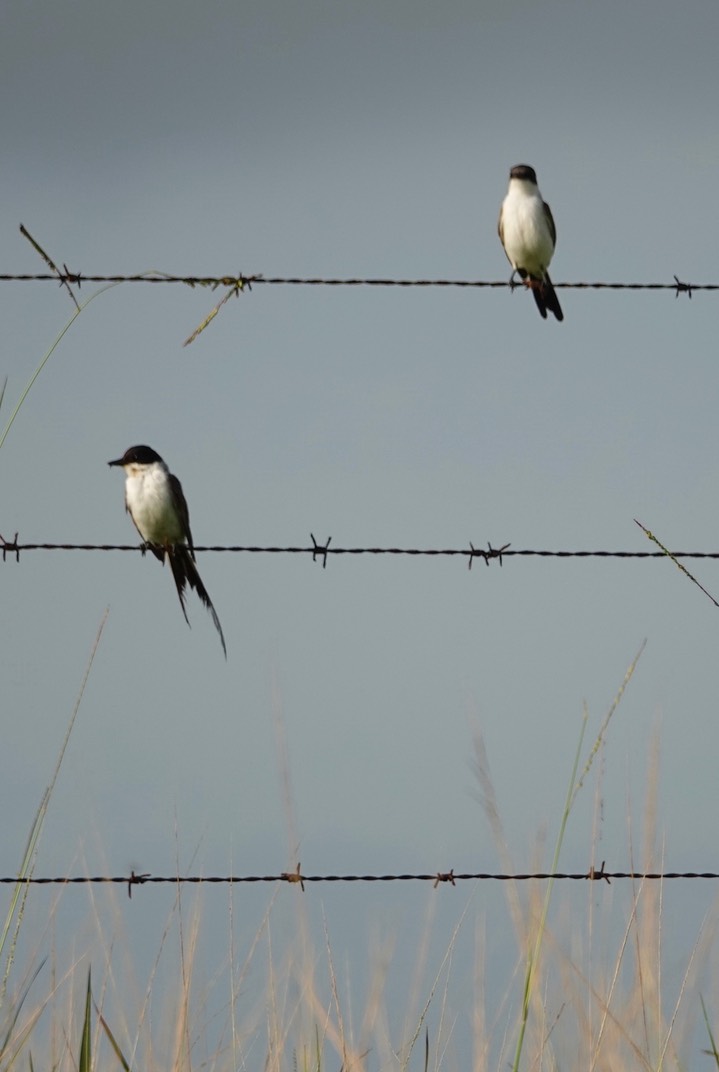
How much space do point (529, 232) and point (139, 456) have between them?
2.73 metres

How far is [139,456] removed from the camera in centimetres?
591

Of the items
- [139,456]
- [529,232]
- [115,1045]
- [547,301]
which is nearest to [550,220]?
[529,232]

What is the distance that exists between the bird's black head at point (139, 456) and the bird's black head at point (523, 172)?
2938mm

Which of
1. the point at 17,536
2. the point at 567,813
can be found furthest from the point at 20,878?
the point at 567,813

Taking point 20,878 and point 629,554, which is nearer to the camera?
point 20,878

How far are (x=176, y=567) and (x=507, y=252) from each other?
2.99 metres

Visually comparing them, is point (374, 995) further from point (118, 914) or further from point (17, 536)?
point (17, 536)

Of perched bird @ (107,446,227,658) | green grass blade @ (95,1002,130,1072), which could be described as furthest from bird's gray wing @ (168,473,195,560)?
green grass blade @ (95,1002,130,1072)

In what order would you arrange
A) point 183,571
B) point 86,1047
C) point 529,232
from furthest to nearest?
1. point 529,232
2. point 183,571
3. point 86,1047

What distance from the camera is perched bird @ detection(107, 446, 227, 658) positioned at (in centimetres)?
561

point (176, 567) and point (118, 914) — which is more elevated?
point (176, 567)

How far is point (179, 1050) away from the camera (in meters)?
3.77

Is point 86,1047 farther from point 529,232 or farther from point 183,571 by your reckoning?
point 529,232

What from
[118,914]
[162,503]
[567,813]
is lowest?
[118,914]
